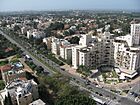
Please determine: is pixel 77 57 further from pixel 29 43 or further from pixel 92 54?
pixel 29 43

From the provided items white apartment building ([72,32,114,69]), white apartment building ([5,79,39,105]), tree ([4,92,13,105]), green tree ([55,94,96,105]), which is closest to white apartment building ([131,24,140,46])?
white apartment building ([72,32,114,69])

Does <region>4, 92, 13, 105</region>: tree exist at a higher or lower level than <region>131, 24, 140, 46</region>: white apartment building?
lower

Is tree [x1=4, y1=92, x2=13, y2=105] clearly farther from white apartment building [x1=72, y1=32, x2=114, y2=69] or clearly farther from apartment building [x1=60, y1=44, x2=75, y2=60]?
apartment building [x1=60, y1=44, x2=75, y2=60]

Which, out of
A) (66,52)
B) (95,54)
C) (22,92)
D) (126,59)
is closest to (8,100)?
(22,92)

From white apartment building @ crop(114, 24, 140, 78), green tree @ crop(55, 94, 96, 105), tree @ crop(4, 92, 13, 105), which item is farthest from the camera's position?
white apartment building @ crop(114, 24, 140, 78)

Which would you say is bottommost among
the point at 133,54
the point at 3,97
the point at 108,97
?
the point at 108,97

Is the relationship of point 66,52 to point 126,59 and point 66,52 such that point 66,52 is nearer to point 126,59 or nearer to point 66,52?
point 66,52

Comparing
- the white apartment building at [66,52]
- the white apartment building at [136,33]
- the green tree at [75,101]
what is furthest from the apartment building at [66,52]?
the green tree at [75,101]

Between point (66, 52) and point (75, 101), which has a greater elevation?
point (66, 52)

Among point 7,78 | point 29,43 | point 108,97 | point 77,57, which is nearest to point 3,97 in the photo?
point 7,78

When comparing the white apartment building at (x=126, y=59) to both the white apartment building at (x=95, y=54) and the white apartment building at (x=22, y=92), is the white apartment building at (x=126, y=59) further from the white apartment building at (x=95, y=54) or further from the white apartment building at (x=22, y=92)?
the white apartment building at (x=22, y=92)

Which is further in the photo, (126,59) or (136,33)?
(136,33)
